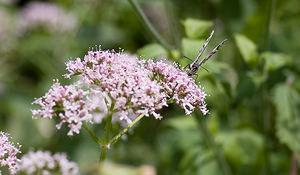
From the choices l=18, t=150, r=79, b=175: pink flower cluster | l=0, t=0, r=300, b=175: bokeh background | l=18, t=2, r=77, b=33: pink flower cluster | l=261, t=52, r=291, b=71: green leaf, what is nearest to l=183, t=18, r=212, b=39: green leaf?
l=0, t=0, r=300, b=175: bokeh background

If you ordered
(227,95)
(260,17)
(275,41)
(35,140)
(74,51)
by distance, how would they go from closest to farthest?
(227,95) → (260,17) → (275,41) → (35,140) → (74,51)

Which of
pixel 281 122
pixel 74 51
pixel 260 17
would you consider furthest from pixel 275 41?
pixel 74 51

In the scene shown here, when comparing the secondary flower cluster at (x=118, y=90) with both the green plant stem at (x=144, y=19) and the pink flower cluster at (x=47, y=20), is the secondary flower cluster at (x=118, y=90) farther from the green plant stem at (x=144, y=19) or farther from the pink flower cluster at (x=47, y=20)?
the pink flower cluster at (x=47, y=20)

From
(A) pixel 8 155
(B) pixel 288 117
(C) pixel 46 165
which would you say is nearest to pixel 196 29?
(B) pixel 288 117

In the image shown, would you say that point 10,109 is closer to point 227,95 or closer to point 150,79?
point 227,95

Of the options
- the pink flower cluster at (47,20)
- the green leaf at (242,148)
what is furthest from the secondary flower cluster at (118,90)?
the pink flower cluster at (47,20)
